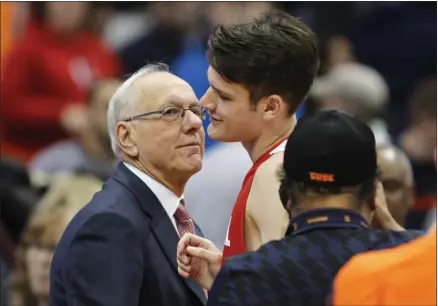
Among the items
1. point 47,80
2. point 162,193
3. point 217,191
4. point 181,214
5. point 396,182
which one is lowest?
point 47,80

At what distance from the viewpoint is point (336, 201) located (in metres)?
3.68

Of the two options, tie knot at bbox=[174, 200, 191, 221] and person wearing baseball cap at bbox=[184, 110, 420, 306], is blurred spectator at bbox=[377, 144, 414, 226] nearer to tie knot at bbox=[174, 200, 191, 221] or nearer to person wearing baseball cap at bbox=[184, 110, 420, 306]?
tie knot at bbox=[174, 200, 191, 221]

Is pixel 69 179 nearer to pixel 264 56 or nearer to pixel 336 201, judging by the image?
pixel 264 56

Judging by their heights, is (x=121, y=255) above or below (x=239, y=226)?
below

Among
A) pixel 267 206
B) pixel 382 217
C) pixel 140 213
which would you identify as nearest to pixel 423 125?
pixel 382 217

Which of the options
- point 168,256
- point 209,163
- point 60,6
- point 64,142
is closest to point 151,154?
point 168,256

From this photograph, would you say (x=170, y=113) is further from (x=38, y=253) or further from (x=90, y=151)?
(x=90, y=151)

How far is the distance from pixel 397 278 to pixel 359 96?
16.4 ft

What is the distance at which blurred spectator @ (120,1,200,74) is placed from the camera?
10.6 metres

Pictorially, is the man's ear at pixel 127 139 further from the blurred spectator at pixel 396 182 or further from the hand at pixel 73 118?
the hand at pixel 73 118

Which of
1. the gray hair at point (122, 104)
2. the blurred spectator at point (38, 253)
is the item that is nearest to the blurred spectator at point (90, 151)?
the blurred spectator at point (38, 253)

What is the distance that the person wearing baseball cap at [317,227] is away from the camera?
3.65 metres

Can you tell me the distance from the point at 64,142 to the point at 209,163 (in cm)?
284

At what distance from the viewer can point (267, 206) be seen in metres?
4.20
